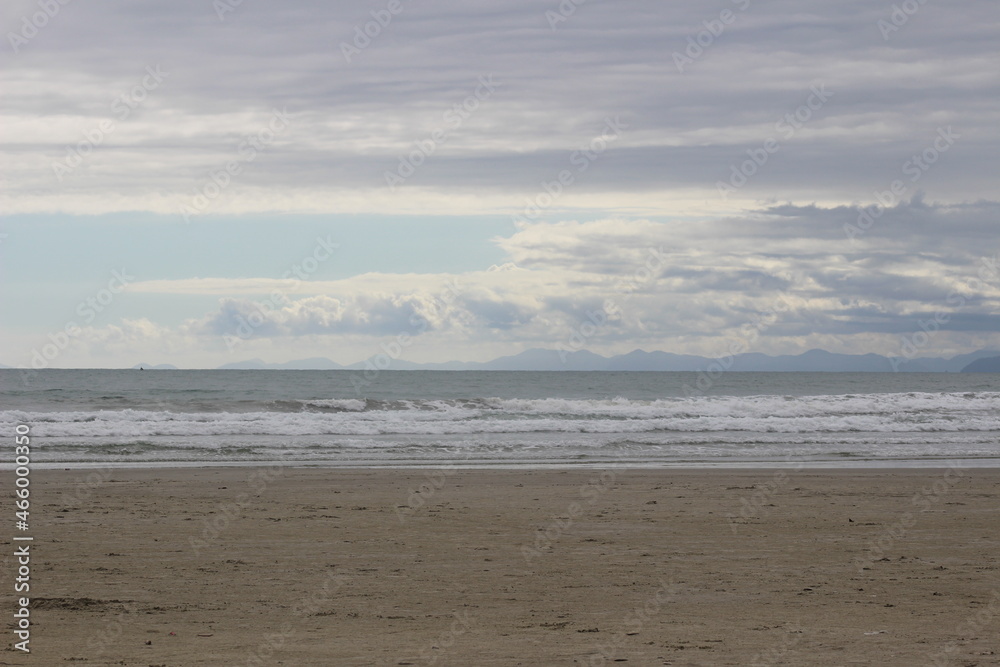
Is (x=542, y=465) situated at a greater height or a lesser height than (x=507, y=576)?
lesser

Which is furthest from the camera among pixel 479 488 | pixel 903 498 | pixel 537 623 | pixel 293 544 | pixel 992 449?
pixel 992 449

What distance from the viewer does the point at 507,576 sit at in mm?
8539

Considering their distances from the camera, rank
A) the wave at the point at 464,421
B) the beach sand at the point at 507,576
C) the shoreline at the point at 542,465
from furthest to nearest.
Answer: the wave at the point at 464,421, the shoreline at the point at 542,465, the beach sand at the point at 507,576

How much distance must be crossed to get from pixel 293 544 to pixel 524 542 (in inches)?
108

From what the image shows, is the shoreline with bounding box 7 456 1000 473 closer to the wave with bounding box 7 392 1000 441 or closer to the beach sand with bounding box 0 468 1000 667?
the beach sand with bounding box 0 468 1000 667

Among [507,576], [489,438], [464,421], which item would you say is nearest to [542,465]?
[489,438]

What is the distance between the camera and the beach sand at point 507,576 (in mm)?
6387

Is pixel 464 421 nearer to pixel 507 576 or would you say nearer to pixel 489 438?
pixel 489 438

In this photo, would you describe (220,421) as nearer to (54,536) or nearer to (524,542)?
(54,536)

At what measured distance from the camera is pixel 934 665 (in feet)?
19.5

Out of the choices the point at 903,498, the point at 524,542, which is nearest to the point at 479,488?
the point at 524,542

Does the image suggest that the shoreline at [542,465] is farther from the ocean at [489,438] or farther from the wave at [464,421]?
the wave at [464,421]

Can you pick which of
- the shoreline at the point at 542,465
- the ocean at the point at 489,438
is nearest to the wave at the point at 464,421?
the ocean at the point at 489,438

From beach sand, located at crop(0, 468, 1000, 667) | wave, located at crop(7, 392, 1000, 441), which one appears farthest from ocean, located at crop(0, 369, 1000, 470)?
beach sand, located at crop(0, 468, 1000, 667)
